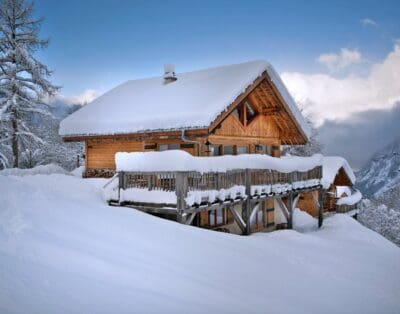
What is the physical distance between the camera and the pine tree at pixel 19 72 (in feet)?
69.5

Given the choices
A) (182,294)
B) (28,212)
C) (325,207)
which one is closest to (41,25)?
(28,212)

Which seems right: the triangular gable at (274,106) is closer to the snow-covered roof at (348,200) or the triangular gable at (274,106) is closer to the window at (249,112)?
the window at (249,112)

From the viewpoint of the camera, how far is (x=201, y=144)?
16.6 m

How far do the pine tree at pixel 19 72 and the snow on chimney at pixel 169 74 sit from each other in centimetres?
749

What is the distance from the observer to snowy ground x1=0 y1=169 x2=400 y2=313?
531 cm

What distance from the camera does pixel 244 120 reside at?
19.7 m

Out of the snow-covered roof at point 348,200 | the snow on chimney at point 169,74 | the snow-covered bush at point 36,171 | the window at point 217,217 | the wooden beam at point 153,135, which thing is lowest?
the snow-covered roof at point 348,200

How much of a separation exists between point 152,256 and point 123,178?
628 centimetres

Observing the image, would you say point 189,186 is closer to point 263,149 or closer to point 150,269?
point 150,269

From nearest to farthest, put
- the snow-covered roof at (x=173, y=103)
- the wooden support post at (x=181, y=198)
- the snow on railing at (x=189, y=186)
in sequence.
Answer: the wooden support post at (x=181, y=198) → the snow on railing at (x=189, y=186) → the snow-covered roof at (x=173, y=103)

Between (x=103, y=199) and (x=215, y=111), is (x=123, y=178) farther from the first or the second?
(x=215, y=111)

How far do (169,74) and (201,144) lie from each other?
266 inches

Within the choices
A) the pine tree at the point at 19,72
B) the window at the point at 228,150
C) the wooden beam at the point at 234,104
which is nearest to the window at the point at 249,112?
the window at the point at 228,150

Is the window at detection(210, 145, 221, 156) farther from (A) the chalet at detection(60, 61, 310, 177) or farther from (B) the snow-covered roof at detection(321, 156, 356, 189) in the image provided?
(B) the snow-covered roof at detection(321, 156, 356, 189)
